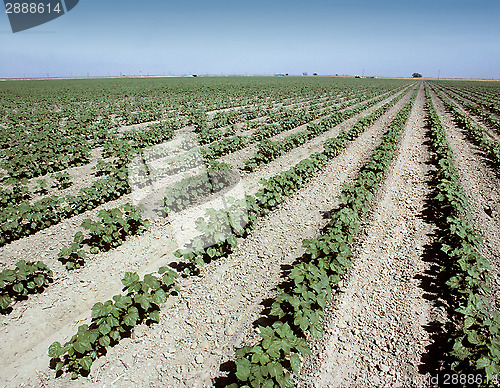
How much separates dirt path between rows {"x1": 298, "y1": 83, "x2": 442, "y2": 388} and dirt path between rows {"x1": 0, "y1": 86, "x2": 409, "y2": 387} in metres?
1.20

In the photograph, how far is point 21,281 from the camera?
5.03 metres

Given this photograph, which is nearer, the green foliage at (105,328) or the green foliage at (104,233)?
the green foliage at (105,328)

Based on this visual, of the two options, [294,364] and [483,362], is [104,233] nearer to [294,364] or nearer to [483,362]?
[294,364]

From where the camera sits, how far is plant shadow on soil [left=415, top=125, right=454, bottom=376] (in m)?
3.87

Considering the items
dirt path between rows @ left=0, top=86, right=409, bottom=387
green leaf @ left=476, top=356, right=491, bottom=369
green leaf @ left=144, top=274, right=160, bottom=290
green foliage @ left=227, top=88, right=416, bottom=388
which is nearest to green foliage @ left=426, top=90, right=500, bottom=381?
green leaf @ left=476, top=356, right=491, bottom=369

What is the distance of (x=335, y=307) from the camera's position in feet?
15.6

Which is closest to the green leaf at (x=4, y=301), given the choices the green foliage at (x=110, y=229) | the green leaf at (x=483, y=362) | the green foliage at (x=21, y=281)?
the green foliage at (x=21, y=281)

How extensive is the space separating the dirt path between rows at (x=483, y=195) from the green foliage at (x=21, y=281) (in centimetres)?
787

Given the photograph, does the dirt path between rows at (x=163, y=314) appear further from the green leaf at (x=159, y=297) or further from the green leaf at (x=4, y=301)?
the green leaf at (x=159, y=297)

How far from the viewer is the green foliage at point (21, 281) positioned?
467 centimetres

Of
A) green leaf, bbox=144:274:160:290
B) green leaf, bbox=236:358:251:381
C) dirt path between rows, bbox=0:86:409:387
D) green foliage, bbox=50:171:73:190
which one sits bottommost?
dirt path between rows, bbox=0:86:409:387

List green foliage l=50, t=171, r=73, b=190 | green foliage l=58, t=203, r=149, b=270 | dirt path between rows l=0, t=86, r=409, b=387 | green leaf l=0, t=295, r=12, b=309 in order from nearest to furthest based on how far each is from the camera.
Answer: dirt path between rows l=0, t=86, r=409, b=387, green leaf l=0, t=295, r=12, b=309, green foliage l=58, t=203, r=149, b=270, green foliage l=50, t=171, r=73, b=190

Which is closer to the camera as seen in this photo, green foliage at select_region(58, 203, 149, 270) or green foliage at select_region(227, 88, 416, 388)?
green foliage at select_region(227, 88, 416, 388)

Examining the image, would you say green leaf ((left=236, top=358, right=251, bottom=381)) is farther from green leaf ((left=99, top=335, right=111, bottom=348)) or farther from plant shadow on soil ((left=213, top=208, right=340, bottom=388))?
green leaf ((left=99, top=335, right=111, bottom=348))
